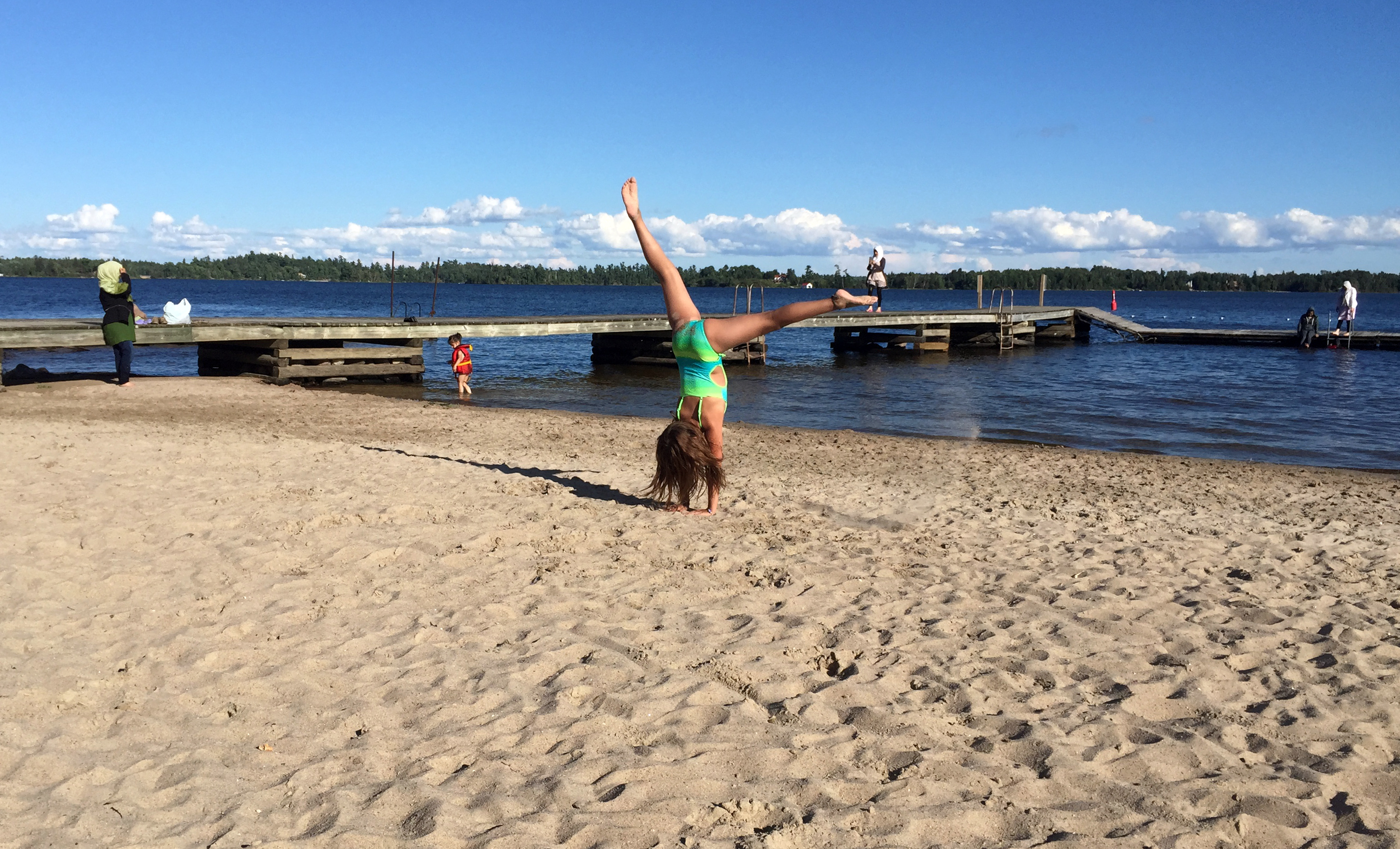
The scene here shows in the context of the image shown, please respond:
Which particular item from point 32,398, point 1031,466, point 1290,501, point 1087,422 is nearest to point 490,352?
point 32,398

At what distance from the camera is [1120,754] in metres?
3.89

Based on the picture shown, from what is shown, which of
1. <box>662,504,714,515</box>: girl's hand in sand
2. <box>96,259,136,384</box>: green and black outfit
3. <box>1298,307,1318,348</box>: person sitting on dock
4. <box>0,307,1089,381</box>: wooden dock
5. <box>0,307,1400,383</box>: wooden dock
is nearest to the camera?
<box>662,504,714,515</box>: girl's hand in sand

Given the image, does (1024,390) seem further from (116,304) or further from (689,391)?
(116,304)

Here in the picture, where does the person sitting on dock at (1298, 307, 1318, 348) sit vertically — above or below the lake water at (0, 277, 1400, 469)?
above

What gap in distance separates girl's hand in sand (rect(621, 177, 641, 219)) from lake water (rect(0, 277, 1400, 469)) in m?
9.39

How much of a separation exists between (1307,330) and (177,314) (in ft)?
125

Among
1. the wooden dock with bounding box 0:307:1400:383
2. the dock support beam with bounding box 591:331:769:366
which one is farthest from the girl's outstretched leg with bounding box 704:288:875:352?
the dock support beam with bounding box 591:331:769:366

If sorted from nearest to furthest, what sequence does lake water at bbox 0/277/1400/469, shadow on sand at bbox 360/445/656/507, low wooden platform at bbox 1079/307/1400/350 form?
Result: shadow on sand at bbox 360/445/656/507, lake water at bbox 0/277/1400/469, low wooden platform at bbox 1079/307/1400/350

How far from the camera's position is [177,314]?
18.6 metres

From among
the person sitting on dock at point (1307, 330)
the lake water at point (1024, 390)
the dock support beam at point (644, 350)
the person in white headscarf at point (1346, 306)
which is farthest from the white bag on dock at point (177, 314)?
the person sitting on dock at point (1307, 330)

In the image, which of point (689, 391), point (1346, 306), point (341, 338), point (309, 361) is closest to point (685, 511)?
point (689, 391)

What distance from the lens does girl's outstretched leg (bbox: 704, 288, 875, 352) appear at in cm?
623

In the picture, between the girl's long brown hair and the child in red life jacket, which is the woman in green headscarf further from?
the girl's long brown hair

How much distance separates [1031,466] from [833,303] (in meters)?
6.50
